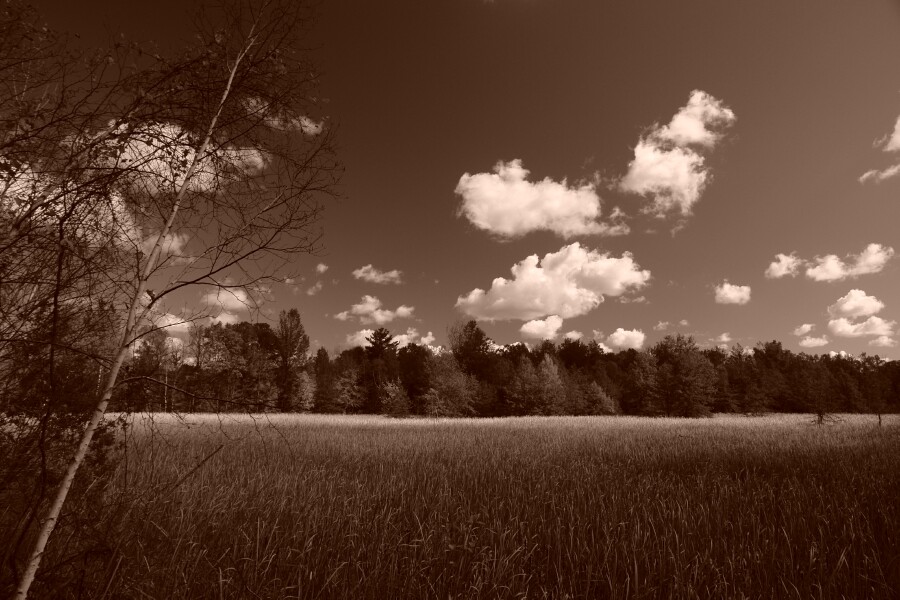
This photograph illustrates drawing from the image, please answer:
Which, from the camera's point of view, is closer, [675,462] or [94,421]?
[94,421]

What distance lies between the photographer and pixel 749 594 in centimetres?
320

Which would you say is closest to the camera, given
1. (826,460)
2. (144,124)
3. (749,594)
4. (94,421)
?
(94,421)

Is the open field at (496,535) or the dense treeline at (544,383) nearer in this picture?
the open field at (496,535)

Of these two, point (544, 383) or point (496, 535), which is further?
point (544, 383)

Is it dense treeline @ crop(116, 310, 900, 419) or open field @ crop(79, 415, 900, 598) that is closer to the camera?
open field @ crop(79, 415, 900, 598)

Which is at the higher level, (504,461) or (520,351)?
(520,351)

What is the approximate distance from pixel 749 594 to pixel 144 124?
5.48m

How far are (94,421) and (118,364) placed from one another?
29cm

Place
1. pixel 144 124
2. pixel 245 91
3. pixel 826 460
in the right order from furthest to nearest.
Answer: pixel 826 460, pixel 245 91, pixel 144 124

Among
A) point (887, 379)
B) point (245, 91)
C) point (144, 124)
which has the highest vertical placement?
point (245, 91)

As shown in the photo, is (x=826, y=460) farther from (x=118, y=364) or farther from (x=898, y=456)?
(x=118, y=364)

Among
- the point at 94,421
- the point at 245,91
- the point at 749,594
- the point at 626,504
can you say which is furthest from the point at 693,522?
the point at 245,91

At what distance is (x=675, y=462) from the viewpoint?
909cm

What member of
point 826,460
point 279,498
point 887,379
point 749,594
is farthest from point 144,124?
point 887,379
